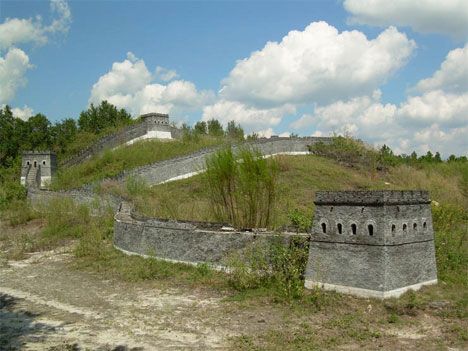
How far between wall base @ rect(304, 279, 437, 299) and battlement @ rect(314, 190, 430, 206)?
5.77 feet

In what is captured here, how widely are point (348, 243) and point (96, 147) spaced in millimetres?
27821

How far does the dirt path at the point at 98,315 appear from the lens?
880 centimetres

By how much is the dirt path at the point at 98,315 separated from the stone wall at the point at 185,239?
176cm

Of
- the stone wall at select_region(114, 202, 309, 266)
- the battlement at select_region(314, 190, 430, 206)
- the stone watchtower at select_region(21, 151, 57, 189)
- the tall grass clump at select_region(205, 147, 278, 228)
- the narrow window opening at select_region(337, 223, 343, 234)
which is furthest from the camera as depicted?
the stone watchtower at select_region(21, 151, 57, 189)

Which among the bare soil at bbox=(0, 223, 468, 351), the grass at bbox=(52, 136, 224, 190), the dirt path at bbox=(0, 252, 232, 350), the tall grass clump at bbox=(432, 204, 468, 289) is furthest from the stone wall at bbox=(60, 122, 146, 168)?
the tall grass clump at bbox=(432, 204, 468, 289)

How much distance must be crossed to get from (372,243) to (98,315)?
19.2ft

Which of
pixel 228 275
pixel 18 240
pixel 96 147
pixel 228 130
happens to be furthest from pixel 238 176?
pixel 228 130

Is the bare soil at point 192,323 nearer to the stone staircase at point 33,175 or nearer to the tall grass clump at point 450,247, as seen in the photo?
the tall grass clump at point 450,247

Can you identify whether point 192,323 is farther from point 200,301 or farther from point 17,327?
point 17,327

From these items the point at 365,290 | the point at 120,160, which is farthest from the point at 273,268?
the point at 120,160

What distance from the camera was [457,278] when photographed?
37.9 feet

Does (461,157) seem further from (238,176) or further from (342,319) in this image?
(342,319)

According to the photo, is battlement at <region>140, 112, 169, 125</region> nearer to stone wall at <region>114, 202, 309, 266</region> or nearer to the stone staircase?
the stone staircase

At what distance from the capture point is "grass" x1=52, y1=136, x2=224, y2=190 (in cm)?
3130
